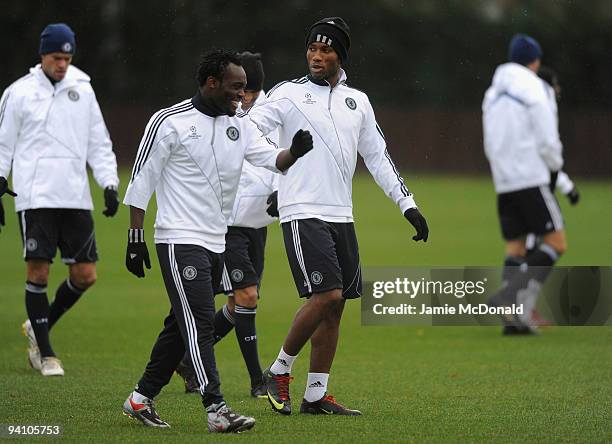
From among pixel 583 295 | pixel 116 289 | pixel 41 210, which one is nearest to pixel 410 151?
pixel 116 289

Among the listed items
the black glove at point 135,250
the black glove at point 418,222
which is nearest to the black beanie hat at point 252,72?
the black glove at point 418,222

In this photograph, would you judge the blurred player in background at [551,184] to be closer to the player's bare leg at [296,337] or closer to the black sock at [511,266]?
the black sock at [511,266]

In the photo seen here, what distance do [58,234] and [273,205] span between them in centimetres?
221

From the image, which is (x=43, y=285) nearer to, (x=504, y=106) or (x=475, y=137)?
(x=504, y=106)

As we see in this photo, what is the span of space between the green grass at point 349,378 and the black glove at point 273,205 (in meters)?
1.19

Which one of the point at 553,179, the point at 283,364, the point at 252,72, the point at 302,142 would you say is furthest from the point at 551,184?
the point at 302,142

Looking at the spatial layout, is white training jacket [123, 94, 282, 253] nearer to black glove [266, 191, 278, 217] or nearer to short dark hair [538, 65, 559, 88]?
black glove [266, 191, 278, 217]

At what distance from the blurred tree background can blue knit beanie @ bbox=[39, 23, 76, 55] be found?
977 centimetres

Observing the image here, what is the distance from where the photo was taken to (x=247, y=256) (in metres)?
8.25

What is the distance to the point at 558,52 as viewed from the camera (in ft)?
104

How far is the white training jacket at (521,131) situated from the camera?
1184 cm

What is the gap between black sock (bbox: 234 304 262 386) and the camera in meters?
8.07

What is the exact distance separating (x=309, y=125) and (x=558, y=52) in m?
25.6

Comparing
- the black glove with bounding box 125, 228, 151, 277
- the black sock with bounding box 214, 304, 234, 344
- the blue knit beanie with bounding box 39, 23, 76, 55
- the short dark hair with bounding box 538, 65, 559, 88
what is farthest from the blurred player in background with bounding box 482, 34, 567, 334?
the black glove with bounding box 125, 228, 151, 277
